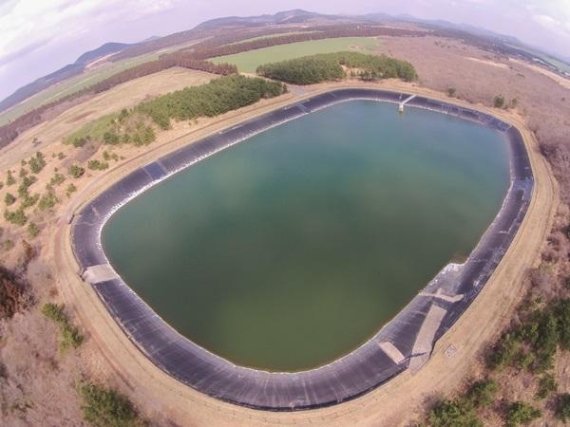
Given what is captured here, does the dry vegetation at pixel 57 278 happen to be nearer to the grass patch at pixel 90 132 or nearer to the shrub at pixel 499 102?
the grass patch at pixel 90 132

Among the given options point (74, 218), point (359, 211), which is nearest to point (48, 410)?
point (74, 218)

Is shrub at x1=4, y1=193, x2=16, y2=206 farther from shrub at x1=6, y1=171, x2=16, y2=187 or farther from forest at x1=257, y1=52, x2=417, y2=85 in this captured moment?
forest at x1=257, y1=52, x2=417, y2=85

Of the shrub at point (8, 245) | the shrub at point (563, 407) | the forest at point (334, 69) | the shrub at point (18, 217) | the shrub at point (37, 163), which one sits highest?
the forest at point (334, 69)

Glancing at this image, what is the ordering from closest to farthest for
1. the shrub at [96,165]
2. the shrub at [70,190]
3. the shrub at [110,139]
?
1. the shrub at [70,190]
2. the shrub at [96,165]
3. the shrub at [110,139]

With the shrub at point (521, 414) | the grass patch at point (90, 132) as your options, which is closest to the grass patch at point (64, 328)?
the shrub at point (521, 414)

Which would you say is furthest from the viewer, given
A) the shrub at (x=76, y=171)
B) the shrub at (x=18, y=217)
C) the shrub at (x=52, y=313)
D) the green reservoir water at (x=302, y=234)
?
Answer: the shrub at (x=76, y=171)

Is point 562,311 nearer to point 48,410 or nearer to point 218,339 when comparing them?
point 218,339
